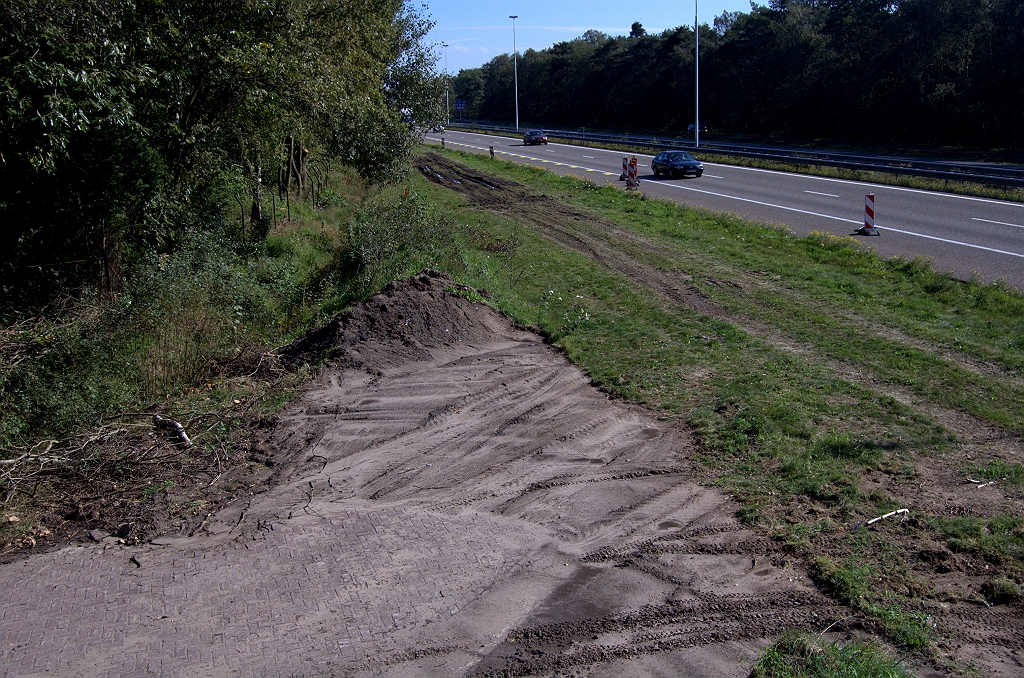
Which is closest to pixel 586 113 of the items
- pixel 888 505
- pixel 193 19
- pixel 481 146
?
pixel 481 146

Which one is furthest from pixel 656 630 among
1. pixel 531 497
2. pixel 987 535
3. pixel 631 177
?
pixel 631 177

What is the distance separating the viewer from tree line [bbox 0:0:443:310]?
10141 millimetres

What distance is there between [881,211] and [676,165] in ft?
42.3

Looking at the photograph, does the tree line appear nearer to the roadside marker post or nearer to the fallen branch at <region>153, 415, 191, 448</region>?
the fallen branch at <region>153, 415, 191, 448</region>

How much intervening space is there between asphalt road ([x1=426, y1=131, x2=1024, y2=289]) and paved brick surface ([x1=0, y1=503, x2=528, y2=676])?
13.3m

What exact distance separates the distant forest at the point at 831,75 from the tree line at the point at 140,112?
15.4m

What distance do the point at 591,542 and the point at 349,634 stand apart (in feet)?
7.13

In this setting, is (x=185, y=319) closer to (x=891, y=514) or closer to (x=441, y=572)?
(x=441, y=572)

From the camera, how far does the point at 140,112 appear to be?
12.2 m

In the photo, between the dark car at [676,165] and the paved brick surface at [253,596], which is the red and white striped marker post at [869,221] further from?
the paved brick surface at [253,596]

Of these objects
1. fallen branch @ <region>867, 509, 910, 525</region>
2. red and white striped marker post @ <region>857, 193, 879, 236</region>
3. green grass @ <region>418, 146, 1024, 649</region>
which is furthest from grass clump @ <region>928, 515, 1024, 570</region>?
red and white striped marker post @ <region>857, 193, 879, 236</region>

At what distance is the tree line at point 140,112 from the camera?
10.1 metres

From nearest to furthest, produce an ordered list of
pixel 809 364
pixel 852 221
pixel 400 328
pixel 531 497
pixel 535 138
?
1. pixel 531 497
2. pixel 809 364
3. pixel 400 328
4. pixel 852 221
5. pixel 535 138

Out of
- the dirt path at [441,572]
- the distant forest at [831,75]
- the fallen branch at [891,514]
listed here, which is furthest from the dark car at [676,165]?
the fallen branch at [891,514]
